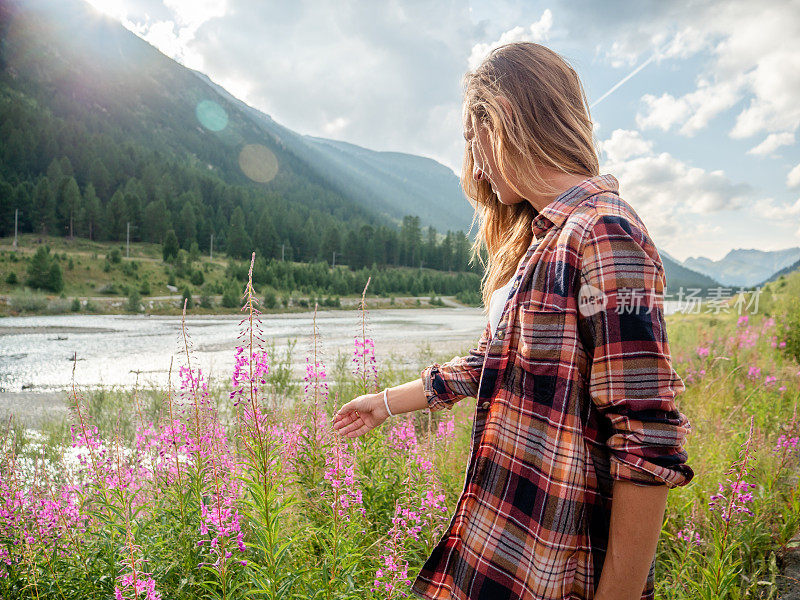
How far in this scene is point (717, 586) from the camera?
7.74 feet

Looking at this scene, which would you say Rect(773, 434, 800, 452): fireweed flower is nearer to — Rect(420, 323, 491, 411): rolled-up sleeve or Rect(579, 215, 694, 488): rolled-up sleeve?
Rect(420, 323, 491, 411): rolled-up sleeve

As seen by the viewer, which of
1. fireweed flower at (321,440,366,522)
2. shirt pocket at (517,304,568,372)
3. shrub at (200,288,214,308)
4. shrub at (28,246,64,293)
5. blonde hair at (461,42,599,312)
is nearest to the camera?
shirt pocket at (517,304,568,372)

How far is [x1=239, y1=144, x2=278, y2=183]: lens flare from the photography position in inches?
5507

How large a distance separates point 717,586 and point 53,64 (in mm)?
165300

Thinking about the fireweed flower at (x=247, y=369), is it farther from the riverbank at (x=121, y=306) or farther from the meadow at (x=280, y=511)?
the riverbank at (x=121, y=306)

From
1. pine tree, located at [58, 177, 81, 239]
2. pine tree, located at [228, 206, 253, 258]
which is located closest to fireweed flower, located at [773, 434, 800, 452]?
pine tree, located at [228, 206, 253, 258]

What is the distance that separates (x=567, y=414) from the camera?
1072 millimetres

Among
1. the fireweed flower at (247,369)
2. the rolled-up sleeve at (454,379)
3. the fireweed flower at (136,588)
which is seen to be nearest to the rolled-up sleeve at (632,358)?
the rolled-up sleeve at (454,379)

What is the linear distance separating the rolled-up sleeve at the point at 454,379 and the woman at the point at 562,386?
173 mm

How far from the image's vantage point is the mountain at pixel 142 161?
239ft

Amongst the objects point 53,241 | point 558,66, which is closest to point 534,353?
point 558,66

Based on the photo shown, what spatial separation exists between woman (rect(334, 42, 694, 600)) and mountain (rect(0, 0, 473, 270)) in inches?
2996

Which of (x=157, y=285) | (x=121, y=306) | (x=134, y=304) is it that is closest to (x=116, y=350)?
(x=134, y=304)

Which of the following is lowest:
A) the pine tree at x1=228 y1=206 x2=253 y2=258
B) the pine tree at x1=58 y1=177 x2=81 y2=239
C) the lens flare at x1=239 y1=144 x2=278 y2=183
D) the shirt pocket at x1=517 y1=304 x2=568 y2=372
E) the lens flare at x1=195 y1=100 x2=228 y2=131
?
the shirt pocket at x1=517 y1=304 x2=568 y2=372
